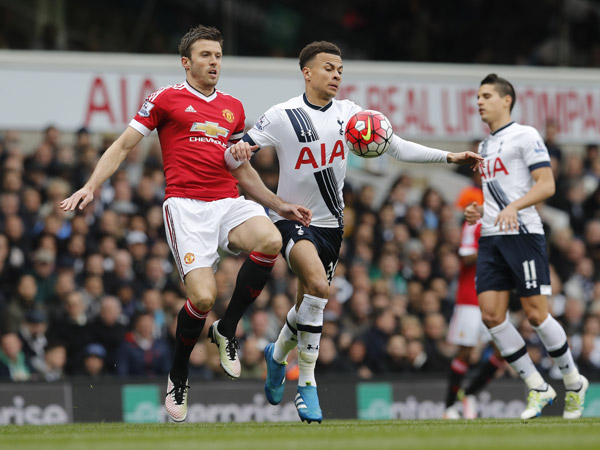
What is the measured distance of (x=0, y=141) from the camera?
575 inches

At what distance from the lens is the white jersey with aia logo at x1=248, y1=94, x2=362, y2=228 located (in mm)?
8562

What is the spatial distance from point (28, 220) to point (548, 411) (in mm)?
6442

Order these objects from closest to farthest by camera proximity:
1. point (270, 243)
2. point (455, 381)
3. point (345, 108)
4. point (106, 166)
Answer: point (106, 166) < point (270, 243) < point (345, 108) < point (455, 381)

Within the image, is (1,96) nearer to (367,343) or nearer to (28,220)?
(28,220)

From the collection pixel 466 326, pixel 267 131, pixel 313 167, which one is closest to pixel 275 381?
pixel 313 167

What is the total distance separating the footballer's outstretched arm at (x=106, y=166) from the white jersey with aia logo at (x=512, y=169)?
309cm

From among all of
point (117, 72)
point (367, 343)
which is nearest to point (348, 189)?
point (367, 343)

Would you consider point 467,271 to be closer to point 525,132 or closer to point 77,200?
point 525,132

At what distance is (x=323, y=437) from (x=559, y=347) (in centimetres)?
333

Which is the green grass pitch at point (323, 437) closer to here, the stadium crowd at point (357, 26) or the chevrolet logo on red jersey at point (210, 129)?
the chevrolet logo on red jersey at point (210, 129)

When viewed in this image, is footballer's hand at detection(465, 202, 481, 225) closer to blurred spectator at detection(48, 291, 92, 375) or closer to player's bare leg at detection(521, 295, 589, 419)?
player's bare leg at detection(521, 295, 589, 419)

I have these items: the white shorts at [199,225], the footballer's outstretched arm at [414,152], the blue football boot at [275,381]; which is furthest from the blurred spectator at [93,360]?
the footballer's outstretched arm at [414,152]

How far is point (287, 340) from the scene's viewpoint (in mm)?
8977

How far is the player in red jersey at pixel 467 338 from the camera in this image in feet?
36.4
